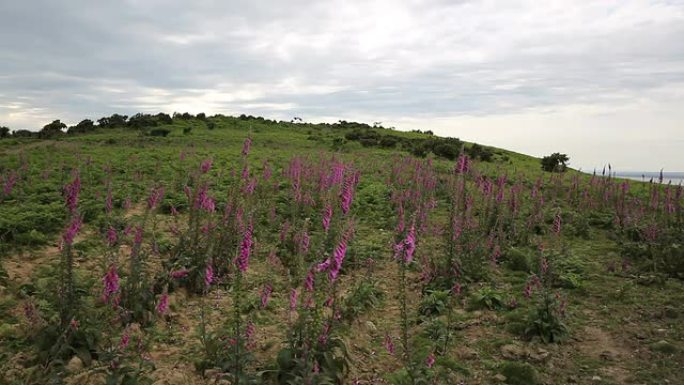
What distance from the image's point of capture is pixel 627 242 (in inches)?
391

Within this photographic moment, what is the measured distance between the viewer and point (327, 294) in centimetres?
514

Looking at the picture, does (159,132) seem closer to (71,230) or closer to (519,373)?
(71,230)

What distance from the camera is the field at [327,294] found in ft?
15.3

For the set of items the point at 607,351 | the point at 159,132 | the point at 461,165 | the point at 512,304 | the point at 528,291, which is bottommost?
the point at 607,351

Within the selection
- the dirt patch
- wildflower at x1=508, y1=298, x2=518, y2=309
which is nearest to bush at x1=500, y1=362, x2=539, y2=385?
the dirt patch

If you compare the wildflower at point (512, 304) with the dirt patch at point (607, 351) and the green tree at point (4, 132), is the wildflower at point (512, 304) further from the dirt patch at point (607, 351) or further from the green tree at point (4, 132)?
the green tree at point (4, 132)

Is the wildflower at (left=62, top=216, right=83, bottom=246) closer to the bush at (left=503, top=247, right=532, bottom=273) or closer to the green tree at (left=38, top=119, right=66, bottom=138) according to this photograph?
the bush at (left=503, top=247, right=532, bottom=273)

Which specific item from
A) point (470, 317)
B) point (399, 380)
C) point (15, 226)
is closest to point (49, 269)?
point (15, 226)

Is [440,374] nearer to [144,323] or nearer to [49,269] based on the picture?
[144,323]

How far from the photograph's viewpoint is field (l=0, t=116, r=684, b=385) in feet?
15.3

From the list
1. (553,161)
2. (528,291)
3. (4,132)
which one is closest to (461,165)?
(528,291)

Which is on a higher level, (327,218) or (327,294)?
(327,218)

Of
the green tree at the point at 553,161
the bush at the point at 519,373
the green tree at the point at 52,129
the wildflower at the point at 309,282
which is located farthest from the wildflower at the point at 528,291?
the green tree at the point at 52,129

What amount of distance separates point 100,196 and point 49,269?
14.6 ft
